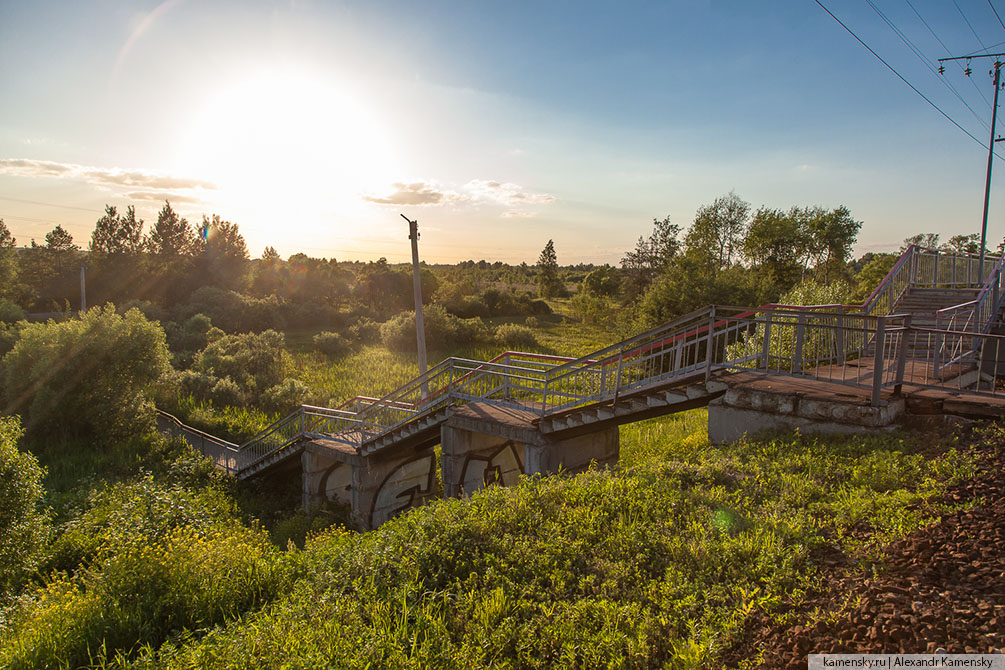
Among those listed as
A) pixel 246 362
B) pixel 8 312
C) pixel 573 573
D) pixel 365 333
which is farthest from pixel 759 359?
pixel 8 312

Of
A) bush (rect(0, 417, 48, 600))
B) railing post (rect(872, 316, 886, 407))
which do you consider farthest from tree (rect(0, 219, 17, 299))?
railing post (rect(872, 316, 886, 407))

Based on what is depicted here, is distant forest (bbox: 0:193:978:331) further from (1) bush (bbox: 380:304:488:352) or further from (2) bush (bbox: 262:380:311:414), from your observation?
(2) bush (bbox: 262:380:311:414)

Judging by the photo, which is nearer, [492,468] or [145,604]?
[145,604]

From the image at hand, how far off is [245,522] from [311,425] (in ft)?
10.5

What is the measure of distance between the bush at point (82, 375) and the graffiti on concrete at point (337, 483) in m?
12.5

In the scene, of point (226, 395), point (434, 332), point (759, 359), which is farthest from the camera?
point (434, 332)

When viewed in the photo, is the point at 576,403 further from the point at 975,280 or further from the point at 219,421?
the point at 219,421

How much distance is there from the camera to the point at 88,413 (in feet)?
72.0

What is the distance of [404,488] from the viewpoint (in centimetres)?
1473

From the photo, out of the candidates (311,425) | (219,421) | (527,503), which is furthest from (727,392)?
(219,421)

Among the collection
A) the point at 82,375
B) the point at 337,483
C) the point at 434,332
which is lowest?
the point at 337,483

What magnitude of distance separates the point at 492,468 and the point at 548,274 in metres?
78.2

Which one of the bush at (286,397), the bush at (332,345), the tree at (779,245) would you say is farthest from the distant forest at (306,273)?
the bush at (286,397)

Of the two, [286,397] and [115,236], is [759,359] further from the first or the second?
[115,236]
